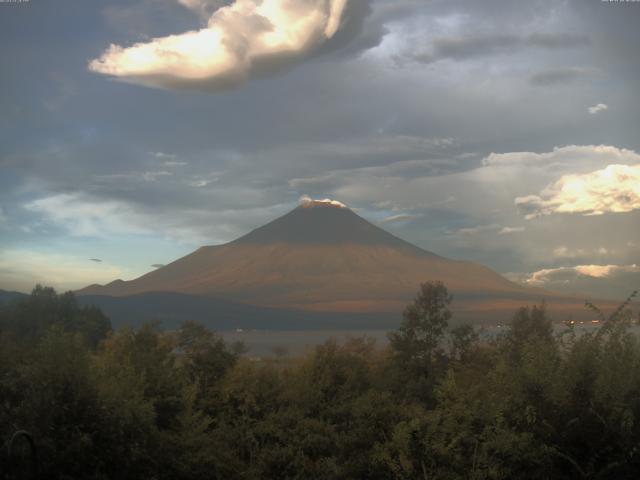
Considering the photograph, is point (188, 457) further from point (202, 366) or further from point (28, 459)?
point (202, 366)

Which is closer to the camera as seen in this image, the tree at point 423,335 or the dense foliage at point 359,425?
the dense foliage at point 359,425

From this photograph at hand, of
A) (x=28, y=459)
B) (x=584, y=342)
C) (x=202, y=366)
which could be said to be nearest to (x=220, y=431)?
(x=202, y=366)

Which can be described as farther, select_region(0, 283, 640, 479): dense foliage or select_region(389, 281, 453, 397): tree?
select_region(389, 281, 453, 397): tree

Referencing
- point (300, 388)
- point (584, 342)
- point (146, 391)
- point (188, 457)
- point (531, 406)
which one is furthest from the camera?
point (300, 388)

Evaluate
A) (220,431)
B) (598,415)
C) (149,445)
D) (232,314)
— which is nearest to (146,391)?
(220,431)

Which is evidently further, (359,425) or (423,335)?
(423,335)

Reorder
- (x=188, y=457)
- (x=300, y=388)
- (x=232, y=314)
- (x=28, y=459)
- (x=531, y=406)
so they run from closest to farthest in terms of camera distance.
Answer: (x=28, y=459)
(x=531, y=406)
(x=188, y=457)
(x=300, y=388)
(x=232, y=314)

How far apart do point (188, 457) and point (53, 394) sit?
14.8 ft

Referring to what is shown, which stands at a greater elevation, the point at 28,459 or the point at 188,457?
the point at 28,459

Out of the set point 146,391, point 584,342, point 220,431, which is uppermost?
point 584,342

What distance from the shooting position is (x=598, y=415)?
12.6 metres

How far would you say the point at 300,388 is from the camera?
22797 mm

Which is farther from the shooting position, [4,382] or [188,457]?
[188,457]

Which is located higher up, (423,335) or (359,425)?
(423,335)
